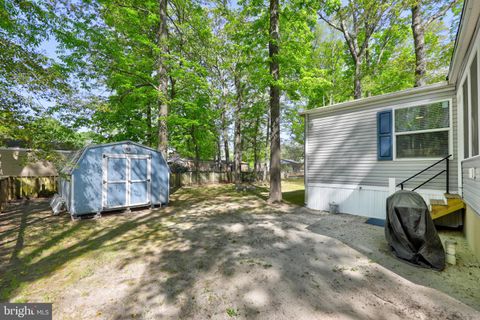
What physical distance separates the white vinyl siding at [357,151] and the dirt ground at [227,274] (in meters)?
1.65

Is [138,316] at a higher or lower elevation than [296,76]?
lower

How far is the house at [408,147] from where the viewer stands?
3.78 metres

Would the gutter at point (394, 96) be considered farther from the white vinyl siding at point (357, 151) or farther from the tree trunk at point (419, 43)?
the tree trunk at point (419, 43)

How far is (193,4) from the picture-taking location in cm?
1148

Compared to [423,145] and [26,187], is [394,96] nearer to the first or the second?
[423,145]

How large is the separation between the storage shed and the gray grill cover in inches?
297

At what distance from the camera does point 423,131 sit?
5578 mm

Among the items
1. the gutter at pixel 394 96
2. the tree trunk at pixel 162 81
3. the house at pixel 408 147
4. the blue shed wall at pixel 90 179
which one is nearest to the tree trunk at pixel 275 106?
the house at pixel 408 147

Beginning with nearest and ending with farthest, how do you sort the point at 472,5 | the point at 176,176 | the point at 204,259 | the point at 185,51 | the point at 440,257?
the point at 472,5 < the point at 440,257 < the point at 204,259 < the point at 185,51 < the point at 176,176

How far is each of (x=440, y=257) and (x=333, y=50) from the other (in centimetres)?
1686

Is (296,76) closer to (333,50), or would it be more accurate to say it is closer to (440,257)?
(333,50)

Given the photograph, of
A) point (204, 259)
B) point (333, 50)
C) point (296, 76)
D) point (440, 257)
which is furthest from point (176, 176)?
point (333, 50)

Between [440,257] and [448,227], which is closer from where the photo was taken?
[440,257]

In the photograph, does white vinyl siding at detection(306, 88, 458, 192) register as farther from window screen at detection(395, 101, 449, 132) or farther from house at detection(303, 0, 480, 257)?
window screen at detection(395, 101, 449, 132)
